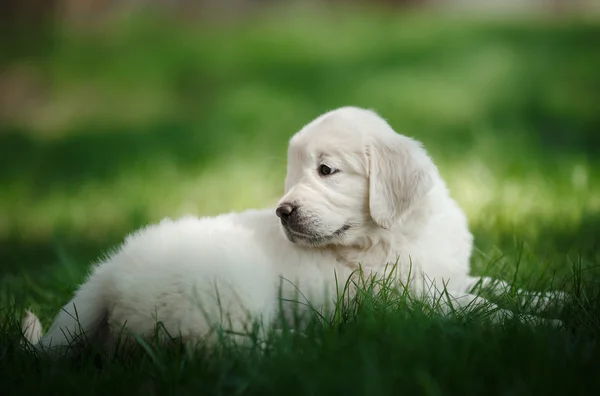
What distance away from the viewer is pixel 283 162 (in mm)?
6051

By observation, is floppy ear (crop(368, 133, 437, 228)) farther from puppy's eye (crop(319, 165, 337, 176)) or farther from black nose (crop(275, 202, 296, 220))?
black nose (crop(275, 202, 296, 220))

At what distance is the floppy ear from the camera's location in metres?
3.29

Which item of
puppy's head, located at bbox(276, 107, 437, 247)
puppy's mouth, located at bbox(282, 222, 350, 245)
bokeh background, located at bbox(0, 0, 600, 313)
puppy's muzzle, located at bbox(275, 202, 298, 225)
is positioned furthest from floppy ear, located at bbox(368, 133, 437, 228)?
bokeh background, located at bbox(0, 0, 600, 313)

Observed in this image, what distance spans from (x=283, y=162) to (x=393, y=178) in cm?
278

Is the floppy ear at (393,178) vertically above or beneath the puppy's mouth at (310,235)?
above

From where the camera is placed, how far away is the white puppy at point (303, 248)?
9.13ft

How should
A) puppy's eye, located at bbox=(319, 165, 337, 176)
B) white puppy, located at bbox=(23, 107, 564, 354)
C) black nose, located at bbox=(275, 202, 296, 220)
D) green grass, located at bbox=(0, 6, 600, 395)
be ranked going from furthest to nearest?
puppy's eye, located at bbox=(319, 165, 337, 176)
black nose, located at bbox=(275, 202, 296, 220)
white puppy, located at bbox=(23, 107, 564, 354)
green grass, located at bbox=(0, 6, 600, 395)

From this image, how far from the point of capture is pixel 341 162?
3.34 meters

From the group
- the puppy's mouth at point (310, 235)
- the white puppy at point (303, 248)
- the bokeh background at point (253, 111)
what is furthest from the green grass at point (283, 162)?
the puppy's mouth at point (310, 235)

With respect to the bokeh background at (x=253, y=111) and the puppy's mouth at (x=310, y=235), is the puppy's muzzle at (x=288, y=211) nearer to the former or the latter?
the puppy's mouth at (x=310, y=235)

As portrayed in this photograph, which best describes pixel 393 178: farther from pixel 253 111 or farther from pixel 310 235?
pixel 253 111

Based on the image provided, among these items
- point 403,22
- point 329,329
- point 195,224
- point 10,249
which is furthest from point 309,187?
point 403,22

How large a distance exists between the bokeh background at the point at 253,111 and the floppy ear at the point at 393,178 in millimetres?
569

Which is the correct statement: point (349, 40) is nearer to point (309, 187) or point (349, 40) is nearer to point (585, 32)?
point (585, 32)
